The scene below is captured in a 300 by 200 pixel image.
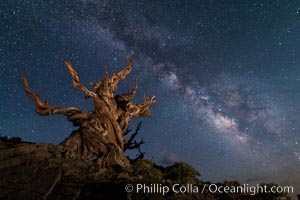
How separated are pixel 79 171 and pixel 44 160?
94.5 inches

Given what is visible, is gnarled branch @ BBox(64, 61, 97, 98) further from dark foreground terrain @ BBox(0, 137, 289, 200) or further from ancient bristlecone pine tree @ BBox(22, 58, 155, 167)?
dark foreground terrain @ BBox(0, 137, 289, 200)

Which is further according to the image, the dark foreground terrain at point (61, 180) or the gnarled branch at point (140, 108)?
the gnarled branch at point (140, 108)

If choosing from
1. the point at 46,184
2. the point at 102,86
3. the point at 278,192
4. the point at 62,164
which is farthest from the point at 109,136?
the point at 278,192

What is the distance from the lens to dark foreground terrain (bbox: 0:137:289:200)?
1181 cm

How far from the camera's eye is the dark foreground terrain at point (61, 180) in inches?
465

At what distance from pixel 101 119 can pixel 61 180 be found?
27.8 feet

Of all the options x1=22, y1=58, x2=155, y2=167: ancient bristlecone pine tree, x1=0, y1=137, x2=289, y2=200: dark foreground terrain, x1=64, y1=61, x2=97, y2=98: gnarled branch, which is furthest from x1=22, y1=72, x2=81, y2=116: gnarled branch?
x1=0, y1=137, x2=289, y2=200: dark foreground terrain

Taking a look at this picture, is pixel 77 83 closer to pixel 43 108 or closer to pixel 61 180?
pixel 43 108

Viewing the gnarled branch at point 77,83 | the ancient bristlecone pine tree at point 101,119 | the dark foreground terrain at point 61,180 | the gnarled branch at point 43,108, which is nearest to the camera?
the dark foreground terrain at point 61,180

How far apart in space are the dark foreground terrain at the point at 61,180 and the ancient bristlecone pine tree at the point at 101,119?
61.5 inches

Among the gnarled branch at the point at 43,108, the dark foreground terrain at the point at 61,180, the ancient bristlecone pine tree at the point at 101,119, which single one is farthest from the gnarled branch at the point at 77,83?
the dark foreground terrain at the point at 61,180

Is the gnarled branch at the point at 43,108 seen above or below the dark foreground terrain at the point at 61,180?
above

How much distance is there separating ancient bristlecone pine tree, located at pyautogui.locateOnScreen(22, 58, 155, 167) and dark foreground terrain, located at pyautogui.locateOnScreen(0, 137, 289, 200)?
1.56 m

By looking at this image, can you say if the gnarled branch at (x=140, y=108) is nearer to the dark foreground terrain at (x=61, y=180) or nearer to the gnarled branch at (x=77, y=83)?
the gnarled branch at (x=77, y=83)
